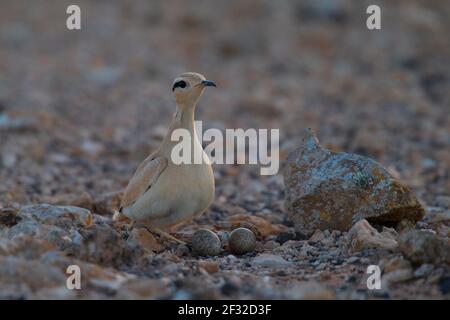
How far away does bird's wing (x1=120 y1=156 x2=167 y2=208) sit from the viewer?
758 cm

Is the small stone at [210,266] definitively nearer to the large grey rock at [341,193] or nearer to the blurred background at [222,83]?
the large grey rock at [341,193]

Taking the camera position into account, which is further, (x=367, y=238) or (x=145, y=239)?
(x=145, y=239)

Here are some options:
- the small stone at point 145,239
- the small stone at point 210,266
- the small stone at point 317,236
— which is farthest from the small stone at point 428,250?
the small stone at point 145,239

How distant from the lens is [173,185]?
24.2ft

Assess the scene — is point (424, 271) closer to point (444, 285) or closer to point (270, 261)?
point (444, 285)

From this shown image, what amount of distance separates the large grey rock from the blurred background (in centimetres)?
203

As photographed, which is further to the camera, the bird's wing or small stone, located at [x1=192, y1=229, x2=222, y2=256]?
the bird's wing

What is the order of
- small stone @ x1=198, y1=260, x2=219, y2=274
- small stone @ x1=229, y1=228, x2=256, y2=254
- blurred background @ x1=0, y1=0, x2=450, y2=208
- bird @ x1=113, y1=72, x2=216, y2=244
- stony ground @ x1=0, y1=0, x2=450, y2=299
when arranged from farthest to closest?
blurred background @ x1=0, y1=0, x2=450, y2=208
small stone @ x1=229, y1=228, x2=256, y2=254
bird @ x1=113, y1=72, x2=216, y2=244
small stone @ x1=198, y1=260, x2=219, y2=274
stony ground @ x1=0, y1=0, x2=450, y2=299

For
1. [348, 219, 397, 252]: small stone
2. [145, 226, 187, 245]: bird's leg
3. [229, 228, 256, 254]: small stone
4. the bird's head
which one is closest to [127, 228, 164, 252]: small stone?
[145, 226, 187, 245]: bird's leg

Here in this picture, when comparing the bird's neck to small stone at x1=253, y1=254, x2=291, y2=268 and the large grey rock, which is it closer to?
the large grey rock

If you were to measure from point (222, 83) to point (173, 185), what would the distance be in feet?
35.5

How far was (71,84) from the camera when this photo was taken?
1797 cm

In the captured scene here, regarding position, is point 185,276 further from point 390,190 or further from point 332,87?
point 332,87

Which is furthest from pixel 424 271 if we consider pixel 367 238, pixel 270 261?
pixel 270 261
